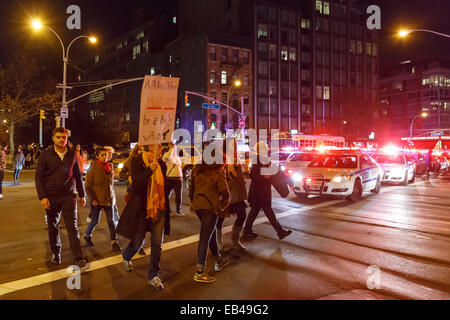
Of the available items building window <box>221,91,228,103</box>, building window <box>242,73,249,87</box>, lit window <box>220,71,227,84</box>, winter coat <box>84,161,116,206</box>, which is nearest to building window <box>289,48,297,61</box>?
building window <box>242,73,249,87</box>

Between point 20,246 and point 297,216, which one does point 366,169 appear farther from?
point 20,246

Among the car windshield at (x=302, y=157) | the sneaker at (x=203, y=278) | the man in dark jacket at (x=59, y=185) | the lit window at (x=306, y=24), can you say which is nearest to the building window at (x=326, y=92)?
the lit window at (x=306, y=24)

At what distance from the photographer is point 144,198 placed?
496 cm

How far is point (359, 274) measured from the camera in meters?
5.44

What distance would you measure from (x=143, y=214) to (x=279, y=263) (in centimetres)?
229

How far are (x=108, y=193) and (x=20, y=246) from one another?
190 centimetres

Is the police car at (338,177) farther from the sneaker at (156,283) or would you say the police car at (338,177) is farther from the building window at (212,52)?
the building window at (212,52)

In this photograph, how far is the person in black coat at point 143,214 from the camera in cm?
488

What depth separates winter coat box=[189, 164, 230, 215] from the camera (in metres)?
5.14

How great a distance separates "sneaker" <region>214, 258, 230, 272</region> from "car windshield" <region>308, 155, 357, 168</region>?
8.82 metres

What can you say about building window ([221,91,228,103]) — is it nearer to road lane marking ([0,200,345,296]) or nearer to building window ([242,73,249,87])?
building window ([242,73,249,87])

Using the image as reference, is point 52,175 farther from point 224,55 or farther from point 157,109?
point 224,55

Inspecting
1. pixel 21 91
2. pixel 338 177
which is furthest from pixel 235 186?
pixel 21 91

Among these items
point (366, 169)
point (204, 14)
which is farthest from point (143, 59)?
point (366, 169)
